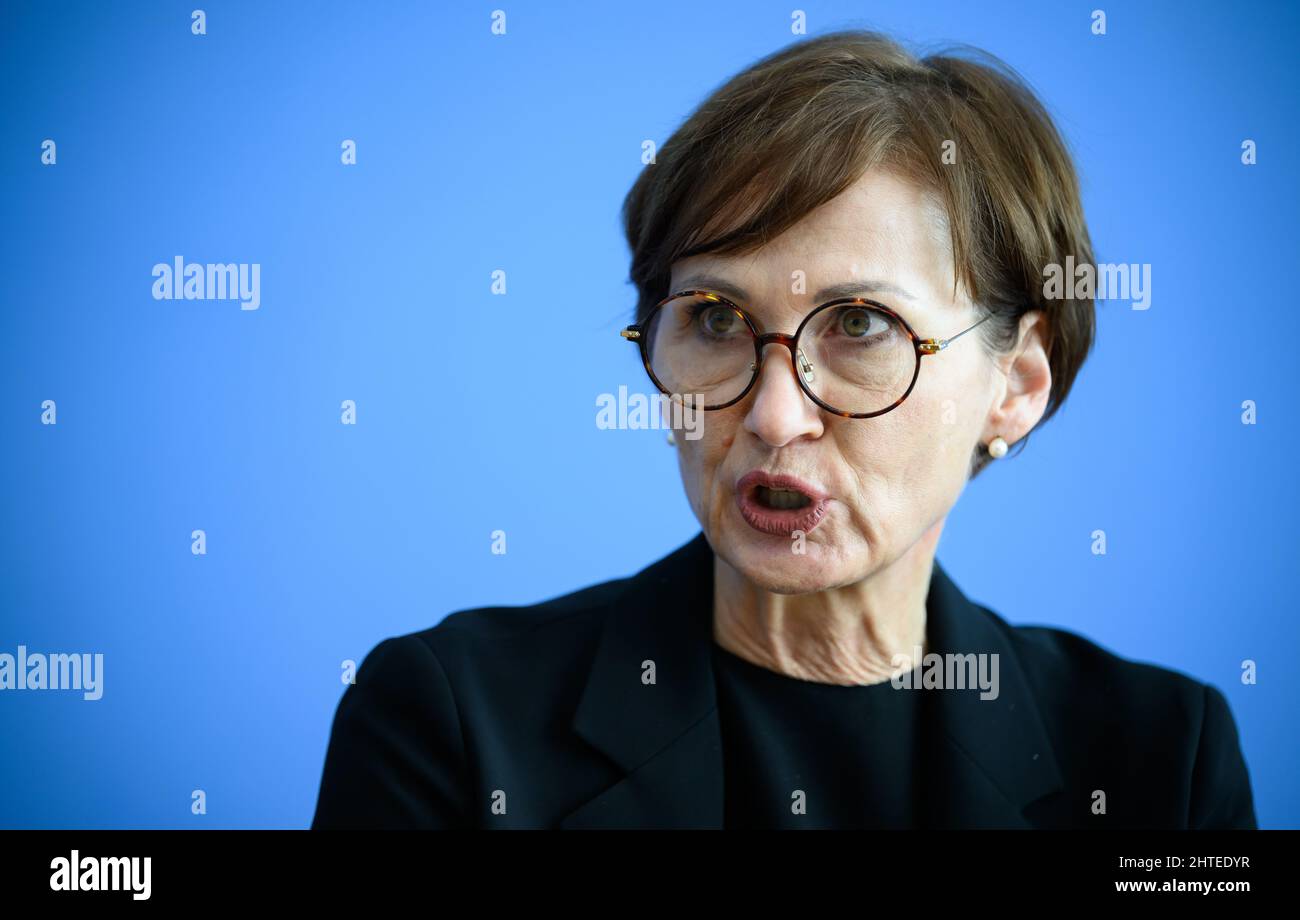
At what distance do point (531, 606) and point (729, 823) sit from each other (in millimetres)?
523

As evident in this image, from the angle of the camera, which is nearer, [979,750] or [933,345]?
[933,345]

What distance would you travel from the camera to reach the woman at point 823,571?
1.87 m

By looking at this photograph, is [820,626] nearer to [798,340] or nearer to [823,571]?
[823,571]

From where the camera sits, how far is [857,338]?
1.86 metres

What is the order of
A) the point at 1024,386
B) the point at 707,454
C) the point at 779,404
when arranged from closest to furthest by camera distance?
the point at 779,404 < the point at 707,454 < the point at 1024,386

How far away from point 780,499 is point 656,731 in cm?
44

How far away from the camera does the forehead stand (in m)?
1.84

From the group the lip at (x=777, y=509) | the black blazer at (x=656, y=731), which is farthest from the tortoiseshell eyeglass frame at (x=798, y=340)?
the black blazer at (x=656, y=731)

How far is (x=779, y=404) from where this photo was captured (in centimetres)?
183

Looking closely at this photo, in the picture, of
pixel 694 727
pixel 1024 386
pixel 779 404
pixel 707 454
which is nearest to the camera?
pixel 779 404

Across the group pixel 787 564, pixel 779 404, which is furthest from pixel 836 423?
pixel 787 564

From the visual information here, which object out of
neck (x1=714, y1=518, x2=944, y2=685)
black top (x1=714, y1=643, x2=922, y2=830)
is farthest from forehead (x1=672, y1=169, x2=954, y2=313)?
black top (x1=714, y1=643, x2=922, y2=830)

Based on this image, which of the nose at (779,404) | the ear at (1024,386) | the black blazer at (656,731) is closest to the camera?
the nose at (779,404)

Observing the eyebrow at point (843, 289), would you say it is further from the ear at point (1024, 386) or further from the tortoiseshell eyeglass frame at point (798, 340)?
the ear at point (1024, 386)
